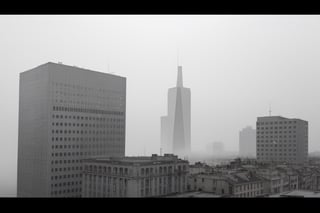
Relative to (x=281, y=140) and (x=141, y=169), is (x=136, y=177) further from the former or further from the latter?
(x=281, y=140)

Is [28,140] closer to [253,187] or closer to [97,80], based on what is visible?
[97,80]

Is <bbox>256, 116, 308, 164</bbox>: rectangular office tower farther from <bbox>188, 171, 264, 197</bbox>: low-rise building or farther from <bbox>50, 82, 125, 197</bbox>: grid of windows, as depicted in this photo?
<bbox>188, 171, 264, 197</bbox>: low-rise building

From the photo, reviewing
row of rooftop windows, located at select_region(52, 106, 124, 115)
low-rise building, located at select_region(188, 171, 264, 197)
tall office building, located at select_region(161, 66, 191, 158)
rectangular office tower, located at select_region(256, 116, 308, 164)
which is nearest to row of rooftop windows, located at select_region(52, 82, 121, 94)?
row of rooftop windows, located at select_region(52, 106, 124, 115)

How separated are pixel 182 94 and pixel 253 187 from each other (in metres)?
24.2

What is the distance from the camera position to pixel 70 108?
24234 mm

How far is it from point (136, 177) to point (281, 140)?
60.7 feet

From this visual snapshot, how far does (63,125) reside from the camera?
23406 millimetres

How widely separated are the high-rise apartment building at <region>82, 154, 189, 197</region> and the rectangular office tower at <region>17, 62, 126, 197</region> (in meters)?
4.49

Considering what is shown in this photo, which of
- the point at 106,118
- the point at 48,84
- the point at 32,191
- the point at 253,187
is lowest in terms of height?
the point at 32,191

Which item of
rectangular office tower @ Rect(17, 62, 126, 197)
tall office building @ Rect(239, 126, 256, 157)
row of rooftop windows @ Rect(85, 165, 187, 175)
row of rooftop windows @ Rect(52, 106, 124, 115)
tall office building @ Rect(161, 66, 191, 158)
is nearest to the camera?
row of rooftop windows @ Rect(85, 165, 187, 175)

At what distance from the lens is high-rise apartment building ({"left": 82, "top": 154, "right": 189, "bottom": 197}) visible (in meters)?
15.1

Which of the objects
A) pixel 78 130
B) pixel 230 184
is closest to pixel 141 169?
pixel 230 184

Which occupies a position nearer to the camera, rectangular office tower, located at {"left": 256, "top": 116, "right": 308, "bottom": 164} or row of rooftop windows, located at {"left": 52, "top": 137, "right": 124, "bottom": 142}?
row of rooftop windows, located at {"left": 52, "top": 137, "right": 124, "bottom": 142}
